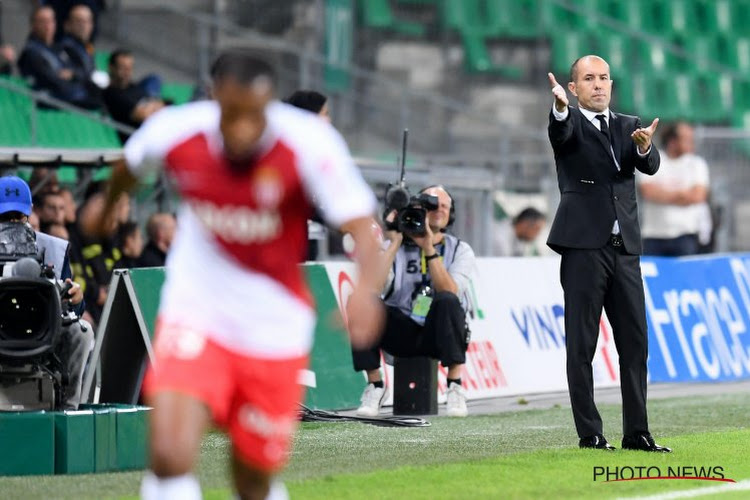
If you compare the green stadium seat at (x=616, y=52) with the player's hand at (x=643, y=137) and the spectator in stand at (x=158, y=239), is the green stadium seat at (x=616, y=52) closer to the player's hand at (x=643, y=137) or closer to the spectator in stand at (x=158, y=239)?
the spectator in stand at (x=158, y=239)

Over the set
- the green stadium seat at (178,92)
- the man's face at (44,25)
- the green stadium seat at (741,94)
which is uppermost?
the green stadium seat at (741,94)

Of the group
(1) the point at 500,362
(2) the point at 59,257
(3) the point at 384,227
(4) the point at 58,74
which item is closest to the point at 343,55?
(4) the point at 58,74

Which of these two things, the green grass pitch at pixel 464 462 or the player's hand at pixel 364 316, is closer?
the player's hand at pixel 364 316

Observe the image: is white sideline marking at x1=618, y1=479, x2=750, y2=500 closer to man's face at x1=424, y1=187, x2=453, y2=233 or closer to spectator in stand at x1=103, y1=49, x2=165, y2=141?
man's face at x1=424, y1=187, x2=453, y2=233

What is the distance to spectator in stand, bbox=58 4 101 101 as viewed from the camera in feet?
57.3

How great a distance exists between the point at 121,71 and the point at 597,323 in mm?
8915

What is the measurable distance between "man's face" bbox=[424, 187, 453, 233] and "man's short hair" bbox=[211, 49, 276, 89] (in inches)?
260

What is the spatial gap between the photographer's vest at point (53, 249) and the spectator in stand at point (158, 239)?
3955mm

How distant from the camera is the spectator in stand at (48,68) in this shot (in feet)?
56.0

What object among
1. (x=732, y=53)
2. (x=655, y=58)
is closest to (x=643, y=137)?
(x=655, y=58)

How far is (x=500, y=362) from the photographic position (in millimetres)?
14703

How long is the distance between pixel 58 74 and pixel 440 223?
20.3 feet

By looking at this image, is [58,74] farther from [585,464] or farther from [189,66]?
[585,464]

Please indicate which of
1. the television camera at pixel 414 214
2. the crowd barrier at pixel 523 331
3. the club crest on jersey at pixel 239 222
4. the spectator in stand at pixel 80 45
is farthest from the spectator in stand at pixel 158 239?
the club crest on jersey at pixel 239 222
